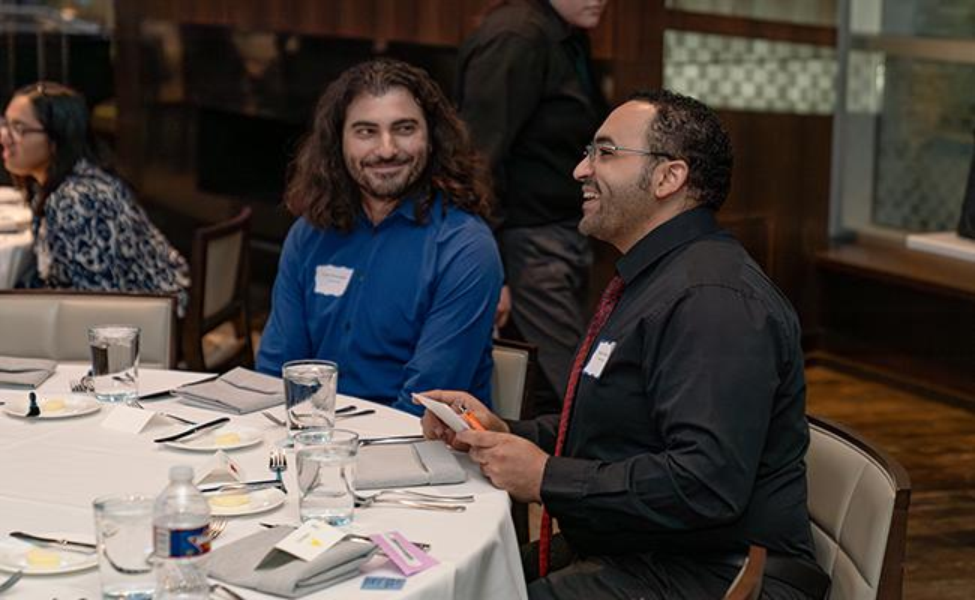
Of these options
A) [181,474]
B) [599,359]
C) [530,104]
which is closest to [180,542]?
[181,474]

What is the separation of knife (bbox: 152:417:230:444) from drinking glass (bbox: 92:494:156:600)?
76 cm

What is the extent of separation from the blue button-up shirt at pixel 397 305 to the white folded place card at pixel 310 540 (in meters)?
1.16

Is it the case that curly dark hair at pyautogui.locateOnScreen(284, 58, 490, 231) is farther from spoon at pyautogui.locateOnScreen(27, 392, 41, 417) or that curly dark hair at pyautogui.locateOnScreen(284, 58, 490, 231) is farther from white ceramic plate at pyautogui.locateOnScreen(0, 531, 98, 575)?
white ceramic plate at pyautogui.locateOnScreen(0, 531, 98, 575)

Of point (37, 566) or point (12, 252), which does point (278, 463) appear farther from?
point (12, 252)

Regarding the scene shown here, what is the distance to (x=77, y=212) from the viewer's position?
4.79 m

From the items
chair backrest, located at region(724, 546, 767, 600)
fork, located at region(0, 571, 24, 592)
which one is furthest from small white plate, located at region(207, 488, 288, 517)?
chair backrest, located at region(724, 546, 767, 600)

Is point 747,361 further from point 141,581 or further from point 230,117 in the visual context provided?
point 230,117

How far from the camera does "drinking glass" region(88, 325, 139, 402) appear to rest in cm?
292

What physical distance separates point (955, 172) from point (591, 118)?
2585 millimetres

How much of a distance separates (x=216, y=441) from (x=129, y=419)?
224mm

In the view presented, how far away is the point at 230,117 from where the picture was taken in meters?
8.12

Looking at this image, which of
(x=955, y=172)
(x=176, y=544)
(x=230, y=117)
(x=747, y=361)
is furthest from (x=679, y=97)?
(x=230, y=117)

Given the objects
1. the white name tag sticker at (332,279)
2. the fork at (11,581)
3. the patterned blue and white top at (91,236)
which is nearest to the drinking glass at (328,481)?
the fork at (11,581)

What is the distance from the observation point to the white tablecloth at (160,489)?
2.12m
